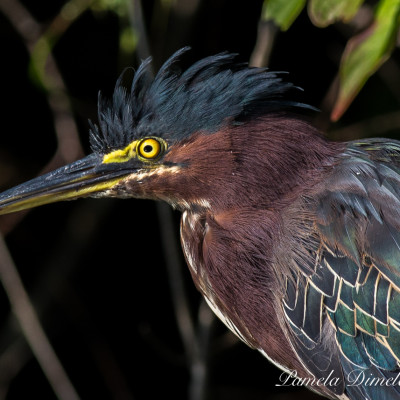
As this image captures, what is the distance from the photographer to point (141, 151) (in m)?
2.27

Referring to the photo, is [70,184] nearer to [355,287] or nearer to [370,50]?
[355,287]

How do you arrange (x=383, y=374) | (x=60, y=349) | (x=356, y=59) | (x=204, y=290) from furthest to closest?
(x=60, y=349), (x=204, y=290), (x=383, y=374), (x=356, y=59)

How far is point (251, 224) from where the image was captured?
2.29 metres

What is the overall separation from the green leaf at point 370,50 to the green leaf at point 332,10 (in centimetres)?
10

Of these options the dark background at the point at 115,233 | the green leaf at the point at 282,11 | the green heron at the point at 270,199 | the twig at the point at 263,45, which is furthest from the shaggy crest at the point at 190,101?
the dark background at the point at 115,233

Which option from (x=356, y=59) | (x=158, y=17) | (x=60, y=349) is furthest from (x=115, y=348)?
(x=356, y=59)

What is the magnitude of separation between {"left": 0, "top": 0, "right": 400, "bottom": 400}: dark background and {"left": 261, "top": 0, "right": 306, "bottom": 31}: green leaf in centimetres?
190

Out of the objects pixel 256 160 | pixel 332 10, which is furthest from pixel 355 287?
pixel 332 10

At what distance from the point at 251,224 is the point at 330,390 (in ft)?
1.89

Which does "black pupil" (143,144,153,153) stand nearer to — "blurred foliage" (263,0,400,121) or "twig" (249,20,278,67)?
"blurred foliage" (263,0,400,121)

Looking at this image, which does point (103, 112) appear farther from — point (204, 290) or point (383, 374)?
point (383, 374)

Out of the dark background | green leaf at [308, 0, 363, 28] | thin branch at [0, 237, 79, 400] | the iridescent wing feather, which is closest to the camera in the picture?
green leaf at [308, 0, 363, 28]

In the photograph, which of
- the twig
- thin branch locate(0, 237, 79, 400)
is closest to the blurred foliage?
the twig

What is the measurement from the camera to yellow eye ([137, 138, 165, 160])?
7.42ft
